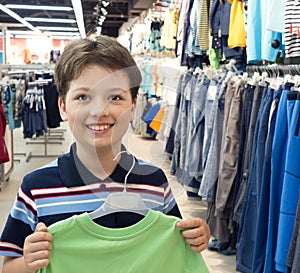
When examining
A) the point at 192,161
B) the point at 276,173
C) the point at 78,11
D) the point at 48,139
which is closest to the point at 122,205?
the point at 276,173

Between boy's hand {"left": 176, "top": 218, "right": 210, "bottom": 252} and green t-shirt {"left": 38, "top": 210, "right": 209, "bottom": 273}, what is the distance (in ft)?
0.06

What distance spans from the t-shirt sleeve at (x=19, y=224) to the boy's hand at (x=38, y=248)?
0.36ft

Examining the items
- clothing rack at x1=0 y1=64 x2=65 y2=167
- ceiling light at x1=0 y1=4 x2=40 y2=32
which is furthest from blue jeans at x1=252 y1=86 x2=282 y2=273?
ceiling light at x1=0 y1=4 x2=40 y2=32

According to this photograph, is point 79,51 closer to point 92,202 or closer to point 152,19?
point 92,202

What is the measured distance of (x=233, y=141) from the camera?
323 cm

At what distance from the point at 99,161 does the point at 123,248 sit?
22 cm

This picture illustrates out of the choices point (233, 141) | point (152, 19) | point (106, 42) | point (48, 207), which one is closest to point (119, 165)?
point (48, 207)

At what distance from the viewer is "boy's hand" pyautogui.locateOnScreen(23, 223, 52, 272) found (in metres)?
1.08

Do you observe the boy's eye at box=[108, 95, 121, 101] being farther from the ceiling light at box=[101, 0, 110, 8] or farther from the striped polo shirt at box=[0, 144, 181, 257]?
the ceiling light at box=[101, 0, 110, 8]

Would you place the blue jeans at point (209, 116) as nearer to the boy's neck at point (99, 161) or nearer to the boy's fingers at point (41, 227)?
the boy's neck at point (99, 161)

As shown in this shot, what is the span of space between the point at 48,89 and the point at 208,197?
13.7 feet

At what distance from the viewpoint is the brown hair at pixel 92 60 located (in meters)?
1.17

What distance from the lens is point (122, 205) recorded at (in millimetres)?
1165

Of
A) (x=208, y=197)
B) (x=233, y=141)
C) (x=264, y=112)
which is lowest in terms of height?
(x=208, y=197)
